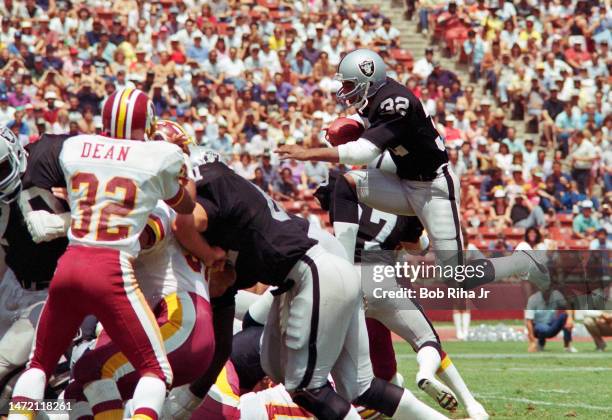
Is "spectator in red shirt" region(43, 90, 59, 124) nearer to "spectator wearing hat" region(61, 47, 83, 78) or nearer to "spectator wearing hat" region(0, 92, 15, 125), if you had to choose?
"spectator wearing hat" region(0, 92, 15, 125)

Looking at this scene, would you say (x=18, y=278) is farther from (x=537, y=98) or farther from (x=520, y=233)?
(x=537, y=98)

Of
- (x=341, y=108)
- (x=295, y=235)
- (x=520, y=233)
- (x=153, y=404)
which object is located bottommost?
(x=520, y=233)

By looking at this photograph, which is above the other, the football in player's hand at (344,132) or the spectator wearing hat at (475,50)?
the football in player's hand at (344,132)

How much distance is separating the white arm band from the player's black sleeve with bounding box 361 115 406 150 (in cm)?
4

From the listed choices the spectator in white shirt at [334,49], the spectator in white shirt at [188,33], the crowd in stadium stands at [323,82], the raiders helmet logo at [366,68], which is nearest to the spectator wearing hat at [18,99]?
the crowd in stadium stands at [323,82]

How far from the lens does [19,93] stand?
1748 cm

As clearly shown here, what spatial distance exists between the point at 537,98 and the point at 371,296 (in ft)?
46.9

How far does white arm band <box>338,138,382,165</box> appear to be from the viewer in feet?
26.3

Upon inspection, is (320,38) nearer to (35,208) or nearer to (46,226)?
(35,208)

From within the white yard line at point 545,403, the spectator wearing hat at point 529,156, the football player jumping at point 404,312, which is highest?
the football player jumping at point 404,312

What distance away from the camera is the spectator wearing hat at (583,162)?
20.4 m

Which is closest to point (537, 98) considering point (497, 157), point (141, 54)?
point (497, 157)

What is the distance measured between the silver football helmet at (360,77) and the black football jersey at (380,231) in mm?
775

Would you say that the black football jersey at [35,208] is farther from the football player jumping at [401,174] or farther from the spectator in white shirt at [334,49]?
the spectator in white shirt at [334,49]
